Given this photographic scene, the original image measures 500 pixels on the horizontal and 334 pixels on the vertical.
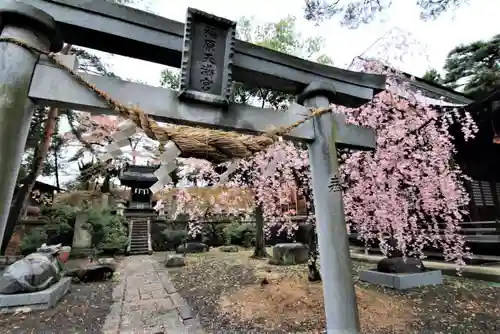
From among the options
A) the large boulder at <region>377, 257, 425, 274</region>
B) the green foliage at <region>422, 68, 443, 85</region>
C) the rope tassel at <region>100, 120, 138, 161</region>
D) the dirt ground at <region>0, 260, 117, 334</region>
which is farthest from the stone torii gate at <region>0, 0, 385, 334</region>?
the green foliage at <region>422, 68, 443, 85</region>

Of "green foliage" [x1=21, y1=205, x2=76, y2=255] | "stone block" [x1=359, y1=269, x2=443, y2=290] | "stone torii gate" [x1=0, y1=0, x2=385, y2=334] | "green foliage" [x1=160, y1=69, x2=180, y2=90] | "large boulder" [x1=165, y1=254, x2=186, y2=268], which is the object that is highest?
"green foliage" [x1=160, y1=69, x2=180, y2=90]

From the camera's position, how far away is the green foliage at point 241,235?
16734mm

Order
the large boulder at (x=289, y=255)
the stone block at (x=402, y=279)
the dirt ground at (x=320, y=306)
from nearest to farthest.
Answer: the dirt ground at (x=320, y=306) → the stone block at (x=402, y=279) → the large boulder at (x=289, y=255)

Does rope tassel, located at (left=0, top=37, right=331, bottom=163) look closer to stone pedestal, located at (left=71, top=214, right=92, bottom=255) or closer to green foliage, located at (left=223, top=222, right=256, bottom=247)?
stone pedestal, located at (left=71, top=214, right=92, bottom=255)

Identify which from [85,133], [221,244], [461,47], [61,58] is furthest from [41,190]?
[461,47]

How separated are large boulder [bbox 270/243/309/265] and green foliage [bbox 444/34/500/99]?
12.7m

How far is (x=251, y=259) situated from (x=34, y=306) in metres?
7.31

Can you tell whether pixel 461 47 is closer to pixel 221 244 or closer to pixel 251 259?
pixel 251 259

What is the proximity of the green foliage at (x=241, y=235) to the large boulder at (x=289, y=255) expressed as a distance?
21.7 feet

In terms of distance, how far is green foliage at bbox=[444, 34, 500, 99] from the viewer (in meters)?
14.5

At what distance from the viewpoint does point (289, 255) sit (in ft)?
32.8

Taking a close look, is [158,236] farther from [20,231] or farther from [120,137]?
[120,137]

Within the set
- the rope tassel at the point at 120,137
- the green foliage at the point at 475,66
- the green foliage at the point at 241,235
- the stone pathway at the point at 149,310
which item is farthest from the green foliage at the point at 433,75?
the rope tassel at the point at 120,137

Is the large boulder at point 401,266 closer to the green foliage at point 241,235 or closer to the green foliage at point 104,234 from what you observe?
the green foliage at point 241,235
